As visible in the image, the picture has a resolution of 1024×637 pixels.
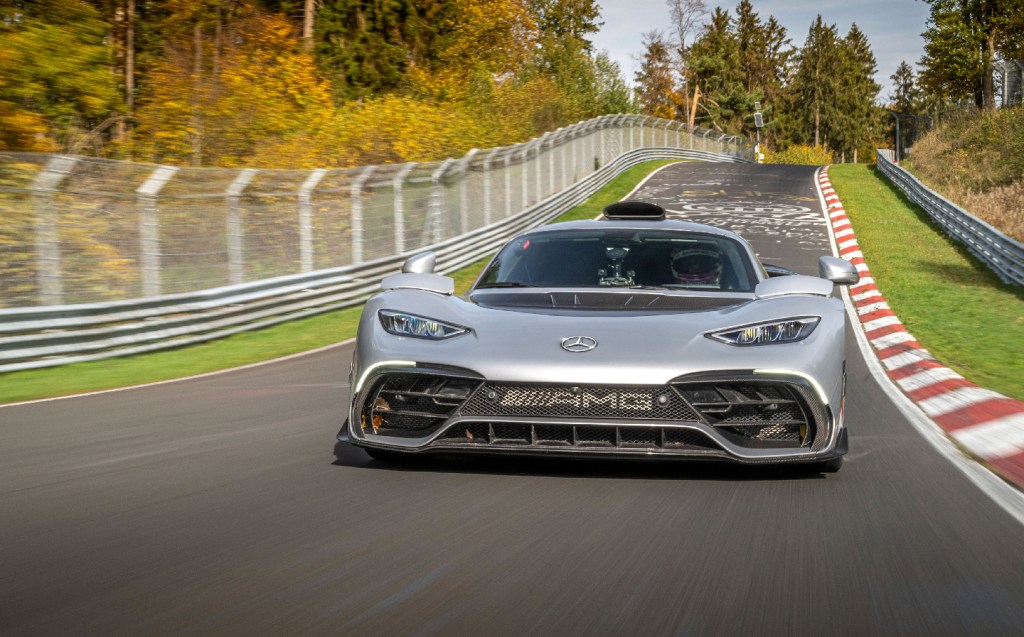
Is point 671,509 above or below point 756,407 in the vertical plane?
below

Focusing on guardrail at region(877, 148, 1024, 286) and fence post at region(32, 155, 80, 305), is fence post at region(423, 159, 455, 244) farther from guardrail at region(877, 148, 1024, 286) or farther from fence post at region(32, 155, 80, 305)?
fence post at region(32, 155, 80, 305)

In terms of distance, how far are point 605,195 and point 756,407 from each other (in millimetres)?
34527

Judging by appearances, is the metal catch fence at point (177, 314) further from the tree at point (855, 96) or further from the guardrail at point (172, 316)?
the tree at point (855, 96)

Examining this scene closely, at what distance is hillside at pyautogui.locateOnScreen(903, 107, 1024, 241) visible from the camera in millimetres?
33534

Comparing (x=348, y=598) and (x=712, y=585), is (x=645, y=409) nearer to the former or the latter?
(x=712, y=585)

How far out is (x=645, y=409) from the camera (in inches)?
204

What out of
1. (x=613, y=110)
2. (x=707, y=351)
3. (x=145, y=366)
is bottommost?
(x=145, y=366)

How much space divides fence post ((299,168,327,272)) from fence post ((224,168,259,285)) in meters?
1.71

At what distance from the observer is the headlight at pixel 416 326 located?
18.1ft

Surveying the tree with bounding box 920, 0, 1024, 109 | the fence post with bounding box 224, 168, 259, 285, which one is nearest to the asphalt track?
the fence post with bounding box 224, 168, 259, 285

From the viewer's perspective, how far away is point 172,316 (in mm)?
14352

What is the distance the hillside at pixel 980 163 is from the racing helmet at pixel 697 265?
23.1 metres

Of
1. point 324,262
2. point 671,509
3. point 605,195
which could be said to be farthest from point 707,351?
point 605,195

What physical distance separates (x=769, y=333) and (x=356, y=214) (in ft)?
47.0
